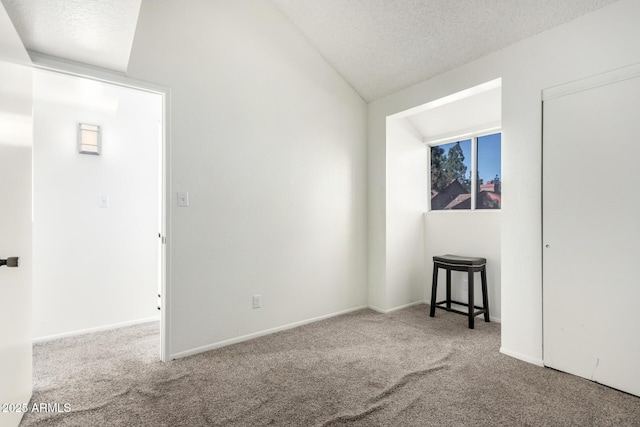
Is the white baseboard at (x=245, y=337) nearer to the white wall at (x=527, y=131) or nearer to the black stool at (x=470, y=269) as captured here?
the black stool at (x=470, y=269)

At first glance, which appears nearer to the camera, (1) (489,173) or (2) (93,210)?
(2) (93,210)

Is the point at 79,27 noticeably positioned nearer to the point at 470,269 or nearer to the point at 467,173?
the point at 470,269

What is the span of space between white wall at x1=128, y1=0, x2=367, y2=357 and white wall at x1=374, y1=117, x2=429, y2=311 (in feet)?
1.22

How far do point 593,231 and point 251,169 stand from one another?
2592mm

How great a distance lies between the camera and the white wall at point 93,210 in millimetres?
2898

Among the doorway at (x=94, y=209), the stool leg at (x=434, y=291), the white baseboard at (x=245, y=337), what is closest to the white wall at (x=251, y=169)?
the white baseboard at (x=245, y=337)

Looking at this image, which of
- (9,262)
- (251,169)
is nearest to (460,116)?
(251,169)

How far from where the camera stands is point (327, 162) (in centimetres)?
344

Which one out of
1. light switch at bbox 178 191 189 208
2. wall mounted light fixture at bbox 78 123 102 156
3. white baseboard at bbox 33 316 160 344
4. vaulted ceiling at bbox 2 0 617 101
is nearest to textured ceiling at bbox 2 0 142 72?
vaulted ceiling at bbox 2 0 617 101

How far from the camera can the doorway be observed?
9.50 feet

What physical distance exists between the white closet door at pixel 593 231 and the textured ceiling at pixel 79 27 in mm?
2786

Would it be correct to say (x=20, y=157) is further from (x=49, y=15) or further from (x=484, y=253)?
(x=484, y=253)

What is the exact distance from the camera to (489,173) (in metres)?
3.53

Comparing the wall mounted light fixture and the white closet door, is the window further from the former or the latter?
the wall mounted light fixture
